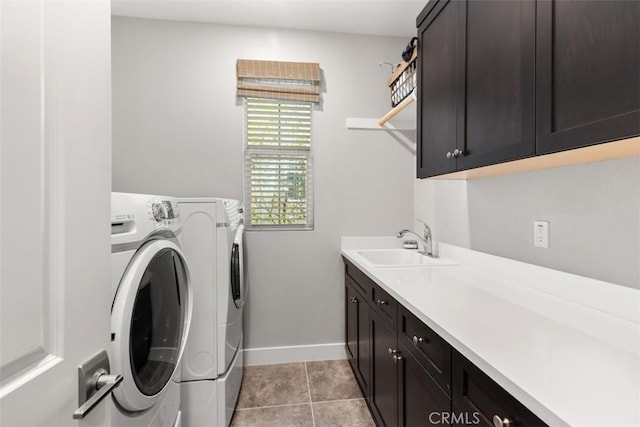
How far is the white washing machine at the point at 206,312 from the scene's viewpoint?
1611 mm

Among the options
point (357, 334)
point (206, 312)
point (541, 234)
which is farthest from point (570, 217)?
point (206, 312)

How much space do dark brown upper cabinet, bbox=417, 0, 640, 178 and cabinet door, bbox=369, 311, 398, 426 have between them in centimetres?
83

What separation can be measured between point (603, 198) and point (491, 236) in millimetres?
619

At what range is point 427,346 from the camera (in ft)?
3.46

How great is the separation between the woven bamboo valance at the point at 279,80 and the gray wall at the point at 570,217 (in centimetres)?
147

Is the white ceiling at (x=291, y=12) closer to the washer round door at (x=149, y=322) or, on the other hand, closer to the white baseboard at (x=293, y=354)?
the washer round door at (x=149, y=322)

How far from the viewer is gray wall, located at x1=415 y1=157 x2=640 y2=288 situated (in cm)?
101

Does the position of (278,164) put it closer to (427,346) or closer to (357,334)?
(357,334)

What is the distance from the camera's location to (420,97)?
1.75 metres

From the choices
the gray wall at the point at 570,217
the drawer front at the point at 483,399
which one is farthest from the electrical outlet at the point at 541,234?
the drawer front at the point at 483,399

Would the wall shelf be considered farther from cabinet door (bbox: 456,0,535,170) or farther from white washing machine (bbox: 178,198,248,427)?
white washing machine (bbox: 178,198,248,427)

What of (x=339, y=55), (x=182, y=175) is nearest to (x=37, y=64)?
(x=182, y=175)

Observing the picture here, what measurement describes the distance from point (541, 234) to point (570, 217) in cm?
15

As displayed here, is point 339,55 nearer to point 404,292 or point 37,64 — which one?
point 404,292
